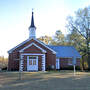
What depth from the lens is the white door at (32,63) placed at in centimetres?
2433

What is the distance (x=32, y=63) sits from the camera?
80.6 feet

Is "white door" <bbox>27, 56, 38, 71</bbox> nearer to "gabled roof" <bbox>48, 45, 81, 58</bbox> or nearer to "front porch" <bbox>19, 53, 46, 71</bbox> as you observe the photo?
"front porch" <bbox>19, 53, 46, 71</bbox>

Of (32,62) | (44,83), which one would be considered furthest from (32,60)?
(44,83)

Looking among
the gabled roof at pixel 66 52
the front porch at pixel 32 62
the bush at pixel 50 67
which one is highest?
the gabled roof at pixel 66 52

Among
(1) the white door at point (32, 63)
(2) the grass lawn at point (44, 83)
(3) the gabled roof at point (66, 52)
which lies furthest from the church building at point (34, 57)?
(2) the grass lawn at point (44, 83)

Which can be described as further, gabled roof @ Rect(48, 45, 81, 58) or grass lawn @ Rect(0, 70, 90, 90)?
gabled roof @ Rect(48, 45, 81, 58)

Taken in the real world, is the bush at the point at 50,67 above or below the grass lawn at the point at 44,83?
above

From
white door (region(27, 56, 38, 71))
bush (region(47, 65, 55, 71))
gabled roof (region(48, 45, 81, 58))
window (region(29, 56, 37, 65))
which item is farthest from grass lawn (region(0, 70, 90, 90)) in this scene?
gabled roof (region(48, 45, 81, 58))

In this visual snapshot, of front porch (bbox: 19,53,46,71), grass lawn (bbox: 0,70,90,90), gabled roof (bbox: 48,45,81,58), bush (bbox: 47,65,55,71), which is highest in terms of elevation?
gabled roof (bbox: 48,45,81,58)

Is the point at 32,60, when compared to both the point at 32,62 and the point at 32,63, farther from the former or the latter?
the point at 32,63

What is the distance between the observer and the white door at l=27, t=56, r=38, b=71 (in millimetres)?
24328

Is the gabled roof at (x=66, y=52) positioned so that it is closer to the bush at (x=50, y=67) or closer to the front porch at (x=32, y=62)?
the bush at (x=50, y=67)

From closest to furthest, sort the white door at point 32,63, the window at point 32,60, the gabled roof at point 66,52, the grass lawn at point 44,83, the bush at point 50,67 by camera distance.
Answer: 1. the grass lawn at point 44,83
2. the white door at point 32,63
3. the window at point 32,60
4. the bush at point 50,67
5. the gabled roof at point 66,52

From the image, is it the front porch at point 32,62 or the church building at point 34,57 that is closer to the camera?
the front porch at point 32,62
